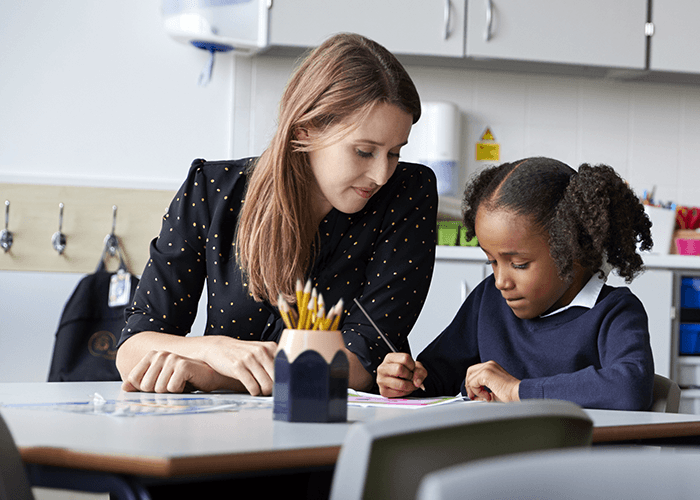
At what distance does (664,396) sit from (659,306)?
163 centimetres

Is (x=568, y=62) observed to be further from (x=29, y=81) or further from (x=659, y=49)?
(x=29, y=81)

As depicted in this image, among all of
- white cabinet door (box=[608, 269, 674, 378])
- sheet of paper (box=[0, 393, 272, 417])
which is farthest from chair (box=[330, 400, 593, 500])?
white cabinet door (box=[608, 269, 674, 378])

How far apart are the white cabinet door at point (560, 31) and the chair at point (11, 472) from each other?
255 centimetres

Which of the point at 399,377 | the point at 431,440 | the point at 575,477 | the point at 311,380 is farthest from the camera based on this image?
the point at 399,377

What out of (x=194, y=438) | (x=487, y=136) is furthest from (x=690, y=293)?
(x=194, y=438)

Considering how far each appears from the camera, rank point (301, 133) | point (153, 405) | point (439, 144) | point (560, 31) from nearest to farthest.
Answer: point (153, 405) → point (301, 133) → point (560, 31) → point (439, 144)

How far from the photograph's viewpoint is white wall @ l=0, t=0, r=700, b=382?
281cm

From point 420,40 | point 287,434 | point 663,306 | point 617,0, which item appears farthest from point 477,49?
point 287,434

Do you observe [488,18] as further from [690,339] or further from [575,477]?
[575,477]

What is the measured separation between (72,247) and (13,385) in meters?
1.70

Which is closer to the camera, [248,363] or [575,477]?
[575,477]

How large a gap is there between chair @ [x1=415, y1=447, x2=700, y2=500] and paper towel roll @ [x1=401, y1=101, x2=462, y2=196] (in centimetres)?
268

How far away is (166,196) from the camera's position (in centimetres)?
290

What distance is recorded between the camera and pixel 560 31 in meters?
2.93
